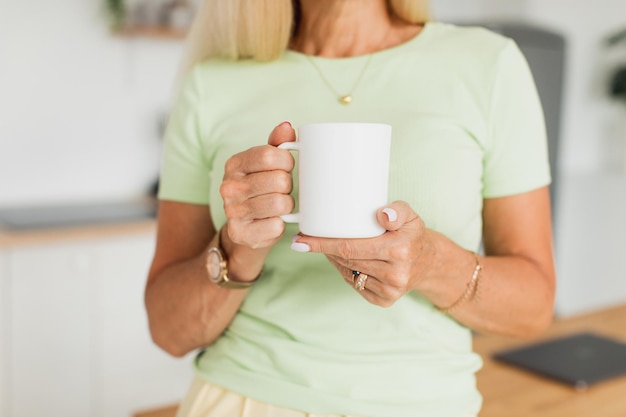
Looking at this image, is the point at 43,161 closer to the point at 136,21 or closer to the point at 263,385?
the point at 136,21

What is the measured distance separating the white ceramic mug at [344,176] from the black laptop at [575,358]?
0.67 meters

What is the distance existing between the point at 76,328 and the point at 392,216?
188 cm

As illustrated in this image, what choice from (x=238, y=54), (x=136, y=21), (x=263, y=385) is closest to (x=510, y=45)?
(x=238, y=54)

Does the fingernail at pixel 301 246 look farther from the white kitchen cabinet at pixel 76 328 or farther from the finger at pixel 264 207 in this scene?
the white kitchen cabinet at pixel 76 328

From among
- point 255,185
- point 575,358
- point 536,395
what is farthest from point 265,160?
point 575,358

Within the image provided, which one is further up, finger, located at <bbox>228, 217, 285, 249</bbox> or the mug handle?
the mug handle

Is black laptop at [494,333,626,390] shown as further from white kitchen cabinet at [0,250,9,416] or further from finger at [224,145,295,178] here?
white kitchen cabinet at [0,250,9,416]

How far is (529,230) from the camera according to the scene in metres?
0.90

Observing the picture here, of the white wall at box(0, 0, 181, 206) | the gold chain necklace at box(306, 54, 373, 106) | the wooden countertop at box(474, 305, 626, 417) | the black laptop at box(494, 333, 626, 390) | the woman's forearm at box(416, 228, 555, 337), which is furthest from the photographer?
the white wall at box(0, 0, 181, 206)

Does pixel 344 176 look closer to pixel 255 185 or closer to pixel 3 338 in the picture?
pixel 255 185

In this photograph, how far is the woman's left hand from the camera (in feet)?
2.15

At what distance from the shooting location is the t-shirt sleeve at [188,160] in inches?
38.3

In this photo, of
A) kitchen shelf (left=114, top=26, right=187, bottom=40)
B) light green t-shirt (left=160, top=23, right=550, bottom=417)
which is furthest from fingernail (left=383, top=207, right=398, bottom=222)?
kitchen shelf (left=114, top=26, right=187, bottom=40)

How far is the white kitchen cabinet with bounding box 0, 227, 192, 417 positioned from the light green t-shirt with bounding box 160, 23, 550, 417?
4.62 feet
